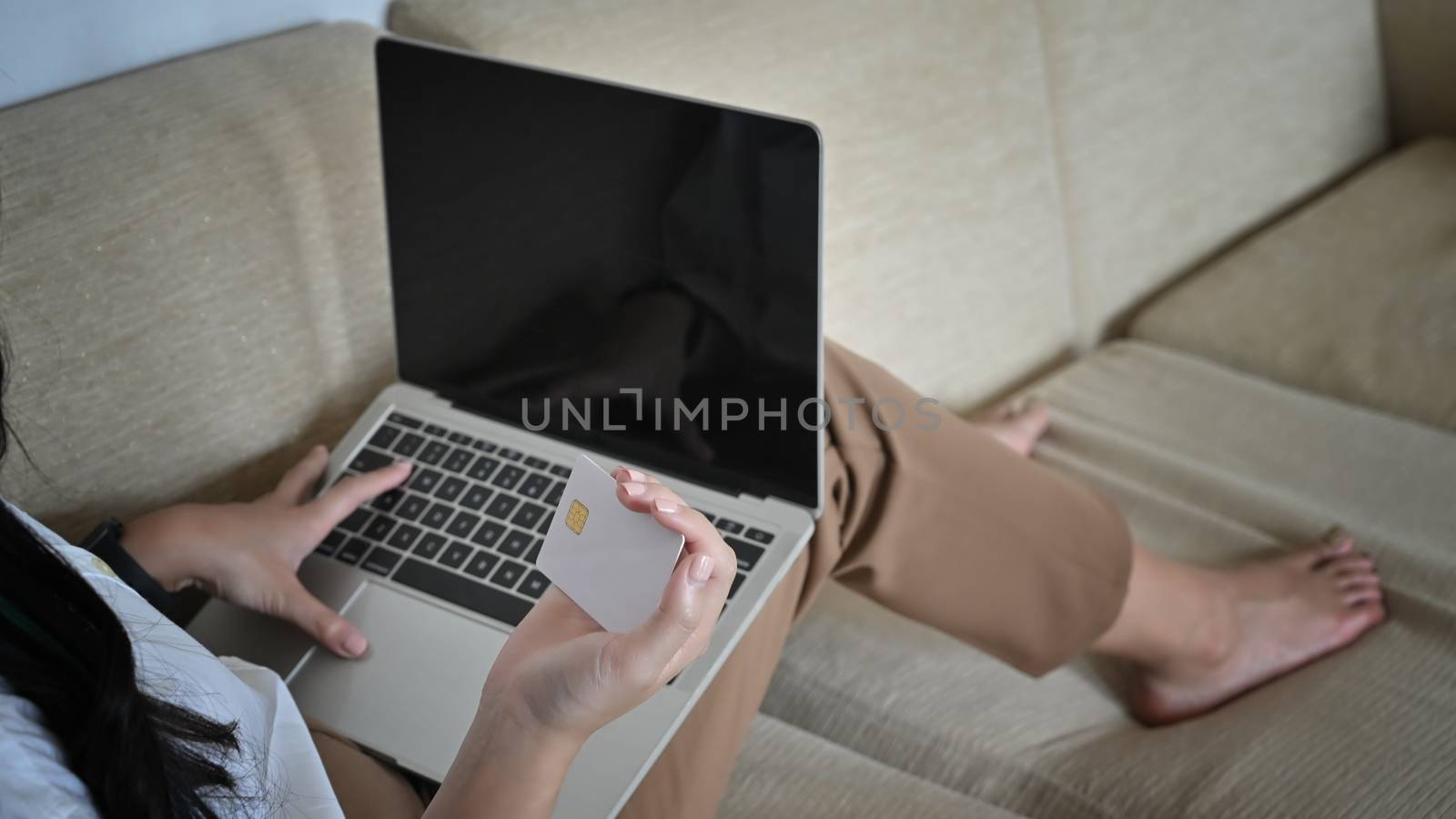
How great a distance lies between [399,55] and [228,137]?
0.55ft

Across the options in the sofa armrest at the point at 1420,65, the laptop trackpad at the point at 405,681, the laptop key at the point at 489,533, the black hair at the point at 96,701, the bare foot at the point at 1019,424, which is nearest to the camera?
the black hair at the point at 96,701

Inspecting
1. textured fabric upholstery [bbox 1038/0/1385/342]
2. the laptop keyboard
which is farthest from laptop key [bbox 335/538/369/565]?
textured fabric upholstery [bbox 1038/0/1385/342]

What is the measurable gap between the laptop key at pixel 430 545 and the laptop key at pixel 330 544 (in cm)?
6

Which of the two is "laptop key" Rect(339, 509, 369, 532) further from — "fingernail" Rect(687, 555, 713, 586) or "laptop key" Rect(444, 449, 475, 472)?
"fingernail" Rect(687, 555, 713, 586)

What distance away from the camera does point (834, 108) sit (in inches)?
49.1

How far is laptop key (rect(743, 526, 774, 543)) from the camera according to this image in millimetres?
842

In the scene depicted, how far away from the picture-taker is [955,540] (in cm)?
97

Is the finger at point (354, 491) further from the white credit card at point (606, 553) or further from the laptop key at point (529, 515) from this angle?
the white credit card at point (606, 553)

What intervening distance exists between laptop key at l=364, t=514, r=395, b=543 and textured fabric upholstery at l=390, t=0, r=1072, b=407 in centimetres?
46

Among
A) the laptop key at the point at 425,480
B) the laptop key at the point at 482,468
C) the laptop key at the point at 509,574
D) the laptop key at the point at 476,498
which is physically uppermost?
the laptop key at the point at 482,468

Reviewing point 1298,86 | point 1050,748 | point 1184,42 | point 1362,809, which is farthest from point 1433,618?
point 1298,86

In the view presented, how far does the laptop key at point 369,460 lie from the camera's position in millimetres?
931

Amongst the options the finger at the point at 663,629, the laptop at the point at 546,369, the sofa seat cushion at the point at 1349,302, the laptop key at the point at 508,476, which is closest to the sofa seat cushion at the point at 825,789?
the laptop at the point at 546,369

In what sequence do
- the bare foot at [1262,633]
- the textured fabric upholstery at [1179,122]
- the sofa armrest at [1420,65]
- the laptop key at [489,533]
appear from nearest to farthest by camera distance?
1. the laptop key at [489,533]
2. the bare foot at [1262,633]
3. the textured fabric upholstery at [1179,122]
4. the sofa armrest at [1420,65]
